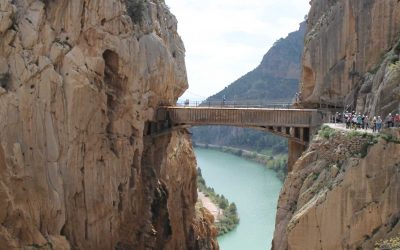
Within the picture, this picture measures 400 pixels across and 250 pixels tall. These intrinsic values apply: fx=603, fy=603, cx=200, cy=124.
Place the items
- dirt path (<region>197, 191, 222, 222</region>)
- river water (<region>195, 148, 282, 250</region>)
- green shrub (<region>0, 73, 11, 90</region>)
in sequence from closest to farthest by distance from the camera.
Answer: green shrub (<region>0, 73, 11, 90</region>) < river water (<region>195, 148, 282, 250</region>) < dirt path (<region>197, 191, 222, 222</region>)

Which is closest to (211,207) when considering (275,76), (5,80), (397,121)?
(5,80)

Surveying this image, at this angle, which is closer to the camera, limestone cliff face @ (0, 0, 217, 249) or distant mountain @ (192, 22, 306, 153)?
limestone cliff face @ (0, 0, 217, 249)

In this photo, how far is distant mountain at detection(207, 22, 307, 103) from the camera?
157 m

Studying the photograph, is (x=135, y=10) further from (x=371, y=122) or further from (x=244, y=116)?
A: (x=371, y=122)

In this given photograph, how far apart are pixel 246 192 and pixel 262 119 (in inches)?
2160

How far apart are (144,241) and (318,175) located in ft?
44.8

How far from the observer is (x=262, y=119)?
31516 millimetres

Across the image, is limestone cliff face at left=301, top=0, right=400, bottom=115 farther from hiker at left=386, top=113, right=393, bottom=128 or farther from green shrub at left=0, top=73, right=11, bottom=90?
green shrub at left=0, top=73, right=11, bottom=90

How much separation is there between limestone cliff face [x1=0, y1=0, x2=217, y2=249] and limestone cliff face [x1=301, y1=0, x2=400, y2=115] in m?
8.39

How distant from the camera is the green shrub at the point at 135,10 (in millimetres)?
31688

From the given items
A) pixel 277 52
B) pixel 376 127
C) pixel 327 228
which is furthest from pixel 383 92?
pixel 277 52

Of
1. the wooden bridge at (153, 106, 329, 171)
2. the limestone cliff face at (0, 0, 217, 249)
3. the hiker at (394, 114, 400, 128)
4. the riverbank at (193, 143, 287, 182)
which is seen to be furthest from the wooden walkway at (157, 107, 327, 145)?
the riverbank at (193, 143, 287, 182)

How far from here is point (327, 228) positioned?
797 inches

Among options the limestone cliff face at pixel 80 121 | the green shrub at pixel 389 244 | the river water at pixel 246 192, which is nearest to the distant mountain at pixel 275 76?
the river water at pixel 246 192
